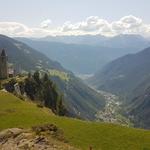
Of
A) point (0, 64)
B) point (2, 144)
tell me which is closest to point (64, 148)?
point (2, 144)

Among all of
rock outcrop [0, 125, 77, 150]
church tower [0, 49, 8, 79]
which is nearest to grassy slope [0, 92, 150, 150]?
rock outcrop [0, 125, 77, 150]

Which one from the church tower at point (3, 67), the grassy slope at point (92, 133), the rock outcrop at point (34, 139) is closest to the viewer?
the rock outcrop at point (34, 139)

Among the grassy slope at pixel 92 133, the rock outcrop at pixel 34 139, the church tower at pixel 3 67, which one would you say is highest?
the rock outcrop at pixel 34 139

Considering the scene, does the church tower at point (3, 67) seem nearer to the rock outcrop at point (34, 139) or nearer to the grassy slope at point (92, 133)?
the grassy slope at point (92, 133)

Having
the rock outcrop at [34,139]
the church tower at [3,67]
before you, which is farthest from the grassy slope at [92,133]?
the church tower at [3,67]

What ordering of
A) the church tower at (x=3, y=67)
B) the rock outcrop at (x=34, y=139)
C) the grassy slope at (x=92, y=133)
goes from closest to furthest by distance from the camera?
the rock outcrop at (x=34, y=139) < the grassy slope at (x=92, y=133) < the church tower at (x=3, y=67)

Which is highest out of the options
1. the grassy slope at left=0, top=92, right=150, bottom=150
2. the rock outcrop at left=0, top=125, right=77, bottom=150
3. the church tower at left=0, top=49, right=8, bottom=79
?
the rock outcrop at left=0, top=125, right=77, bottom=150

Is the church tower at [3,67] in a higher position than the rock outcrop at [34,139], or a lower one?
lower

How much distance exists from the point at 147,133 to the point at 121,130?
3.33m

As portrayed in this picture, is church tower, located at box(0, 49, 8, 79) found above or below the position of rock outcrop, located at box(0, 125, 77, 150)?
below

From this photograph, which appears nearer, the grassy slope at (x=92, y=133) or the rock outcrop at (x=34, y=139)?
the rock outcrop at (x=34, y=139)

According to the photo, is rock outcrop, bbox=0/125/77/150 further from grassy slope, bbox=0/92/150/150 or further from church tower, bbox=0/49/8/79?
church tower, bbox=0/49/8/79

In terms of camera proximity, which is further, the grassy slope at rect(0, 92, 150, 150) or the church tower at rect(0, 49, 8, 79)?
the church tower at rect(0, 49, 8, 79)

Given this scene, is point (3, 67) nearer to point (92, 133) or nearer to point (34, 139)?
point (92, 133)
